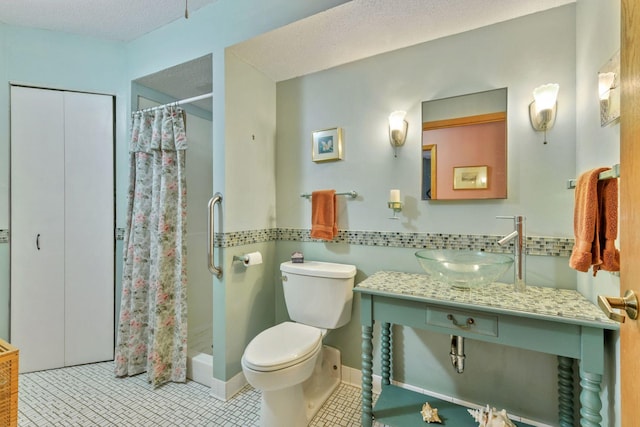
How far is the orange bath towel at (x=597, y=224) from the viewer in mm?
963

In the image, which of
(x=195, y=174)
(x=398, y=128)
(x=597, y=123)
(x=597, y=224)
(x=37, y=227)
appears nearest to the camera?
(x=597, y=224)

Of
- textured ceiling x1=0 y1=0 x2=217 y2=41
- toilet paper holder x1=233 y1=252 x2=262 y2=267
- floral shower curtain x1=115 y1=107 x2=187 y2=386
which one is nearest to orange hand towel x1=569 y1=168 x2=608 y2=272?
toilet paper holder x1=233 y1=252 x2=262 y2=267

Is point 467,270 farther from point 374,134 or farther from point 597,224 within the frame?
point 374,134

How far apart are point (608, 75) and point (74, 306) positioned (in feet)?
10.9

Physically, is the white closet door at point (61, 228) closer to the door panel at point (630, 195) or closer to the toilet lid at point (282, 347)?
the toilet lid at point (282, 347)

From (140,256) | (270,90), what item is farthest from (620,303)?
(140,256)

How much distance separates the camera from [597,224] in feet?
3.21

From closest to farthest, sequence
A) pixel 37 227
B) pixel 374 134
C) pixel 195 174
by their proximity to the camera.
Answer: pixel 374 134 < pixel 37 227 < pixel 195 174

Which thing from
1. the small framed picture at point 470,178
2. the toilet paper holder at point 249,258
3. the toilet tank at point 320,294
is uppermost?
the small framed picture at point 470,178

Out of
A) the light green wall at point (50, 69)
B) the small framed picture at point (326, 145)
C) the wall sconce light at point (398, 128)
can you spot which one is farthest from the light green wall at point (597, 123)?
the light green wall at point (50, 69)

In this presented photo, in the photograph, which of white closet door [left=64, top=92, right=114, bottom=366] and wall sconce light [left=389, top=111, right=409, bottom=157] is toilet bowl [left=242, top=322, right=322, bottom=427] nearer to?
wall sconce light [left=389, top=111, right=409, bottom=157]

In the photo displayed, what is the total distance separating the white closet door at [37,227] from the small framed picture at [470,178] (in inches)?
108

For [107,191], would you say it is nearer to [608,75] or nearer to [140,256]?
[140,256]

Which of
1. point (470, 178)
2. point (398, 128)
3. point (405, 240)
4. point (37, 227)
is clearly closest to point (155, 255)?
point (37, 227)
